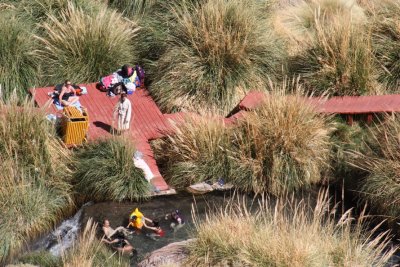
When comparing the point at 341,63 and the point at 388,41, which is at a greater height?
the point at 388,41

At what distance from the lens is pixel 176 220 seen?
37.9 feet

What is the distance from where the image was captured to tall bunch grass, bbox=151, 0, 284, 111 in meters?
14.1

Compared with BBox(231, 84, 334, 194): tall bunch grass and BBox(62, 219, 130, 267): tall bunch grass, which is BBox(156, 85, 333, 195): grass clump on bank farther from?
BBox(62, 219, 130, 267): tall bunch grass

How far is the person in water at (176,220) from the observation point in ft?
37.6

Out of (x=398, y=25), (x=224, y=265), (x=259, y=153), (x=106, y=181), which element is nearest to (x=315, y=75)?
(x=398, y=25)

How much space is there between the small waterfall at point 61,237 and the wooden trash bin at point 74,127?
1.36 m

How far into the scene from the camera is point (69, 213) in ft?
38.5

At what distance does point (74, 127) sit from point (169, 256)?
3.17m

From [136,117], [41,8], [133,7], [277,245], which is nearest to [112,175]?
[136,117]

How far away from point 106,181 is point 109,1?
19.6 ft

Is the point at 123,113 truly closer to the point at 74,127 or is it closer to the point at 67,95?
the point at 74,127

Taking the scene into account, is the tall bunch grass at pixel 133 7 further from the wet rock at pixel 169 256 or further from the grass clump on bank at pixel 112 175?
the wet rock at pixel 169 256

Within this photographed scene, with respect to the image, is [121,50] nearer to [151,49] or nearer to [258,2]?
[151,49]

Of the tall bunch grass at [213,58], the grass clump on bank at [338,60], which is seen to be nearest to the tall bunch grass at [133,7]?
the tall bunch grass at [213,58]
